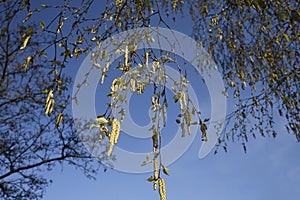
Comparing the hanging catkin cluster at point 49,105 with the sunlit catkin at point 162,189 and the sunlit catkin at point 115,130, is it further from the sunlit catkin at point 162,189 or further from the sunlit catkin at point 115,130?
the sunlit catkin at point 162,189

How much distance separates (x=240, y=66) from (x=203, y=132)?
148 cm

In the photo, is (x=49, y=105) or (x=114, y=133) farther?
(x=49, y=105)

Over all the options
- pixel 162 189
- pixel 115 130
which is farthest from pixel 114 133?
pixel 162 189

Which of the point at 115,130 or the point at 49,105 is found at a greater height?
the point at 49,105

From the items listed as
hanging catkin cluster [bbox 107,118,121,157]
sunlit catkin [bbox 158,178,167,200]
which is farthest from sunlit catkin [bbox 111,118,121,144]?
sunlit catkin [bbox 158,178,167,200]

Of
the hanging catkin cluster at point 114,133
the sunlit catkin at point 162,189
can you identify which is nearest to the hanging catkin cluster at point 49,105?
the hanging catkin cluster at point 114,133

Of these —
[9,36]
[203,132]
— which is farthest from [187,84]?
[9,36]

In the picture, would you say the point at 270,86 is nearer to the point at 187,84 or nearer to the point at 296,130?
the point at 296,130

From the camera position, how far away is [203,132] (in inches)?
41.9

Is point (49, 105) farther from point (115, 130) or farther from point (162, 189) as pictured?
point (162, 189)

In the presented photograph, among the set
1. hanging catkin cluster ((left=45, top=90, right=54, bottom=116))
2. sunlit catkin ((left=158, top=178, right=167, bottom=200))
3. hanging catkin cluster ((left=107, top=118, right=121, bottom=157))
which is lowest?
sunlit catkin ((left=158, top=178, right=167, bottom=200))

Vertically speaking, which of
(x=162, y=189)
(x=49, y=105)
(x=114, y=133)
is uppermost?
(x=49, y=105)

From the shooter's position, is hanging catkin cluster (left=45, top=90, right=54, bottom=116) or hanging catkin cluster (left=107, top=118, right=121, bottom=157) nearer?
hanging catkin cluster (left=107, top=118, right=121, bottom=157)

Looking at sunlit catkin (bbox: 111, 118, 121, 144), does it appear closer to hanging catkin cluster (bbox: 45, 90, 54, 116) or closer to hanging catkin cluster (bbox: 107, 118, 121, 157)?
hanging catkin cluster (bbox: 107, 118, 121, 157)
